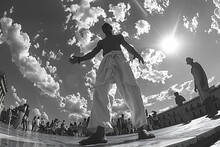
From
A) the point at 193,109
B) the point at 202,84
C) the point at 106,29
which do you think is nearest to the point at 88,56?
the point at 106,29

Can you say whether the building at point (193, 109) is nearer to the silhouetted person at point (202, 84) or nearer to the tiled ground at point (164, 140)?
the silhouetted person at point (202, 84)

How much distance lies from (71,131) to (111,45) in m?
16.1

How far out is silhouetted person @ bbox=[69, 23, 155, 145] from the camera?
8.43 feet

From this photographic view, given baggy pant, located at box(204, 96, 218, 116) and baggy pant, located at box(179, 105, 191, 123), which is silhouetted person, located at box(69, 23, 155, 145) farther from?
baggy pant, located at box(179, 105, 191, 123)

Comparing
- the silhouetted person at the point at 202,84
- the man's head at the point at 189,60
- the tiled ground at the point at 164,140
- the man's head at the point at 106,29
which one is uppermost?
the man's head at the point at 189,60

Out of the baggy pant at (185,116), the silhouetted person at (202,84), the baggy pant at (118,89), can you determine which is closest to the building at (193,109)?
the baggy pant at (185,116)

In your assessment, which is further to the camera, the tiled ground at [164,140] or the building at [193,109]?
the building at [193,109]

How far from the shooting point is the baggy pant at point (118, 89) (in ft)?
8.71

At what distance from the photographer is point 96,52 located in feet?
11.1

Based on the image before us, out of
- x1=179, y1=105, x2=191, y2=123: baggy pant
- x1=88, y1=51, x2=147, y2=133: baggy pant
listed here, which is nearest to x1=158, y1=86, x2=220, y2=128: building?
x1=179, y1=105, x2=191, y2=123: baggy pant

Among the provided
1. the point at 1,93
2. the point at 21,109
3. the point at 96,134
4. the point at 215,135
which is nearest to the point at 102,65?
the point at 96,134

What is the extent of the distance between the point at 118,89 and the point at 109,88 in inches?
6.6

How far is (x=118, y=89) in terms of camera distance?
301 centimetres

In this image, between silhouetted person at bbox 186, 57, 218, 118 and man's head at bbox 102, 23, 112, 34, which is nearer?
man's head at bbox 102, 23, 112, 34
